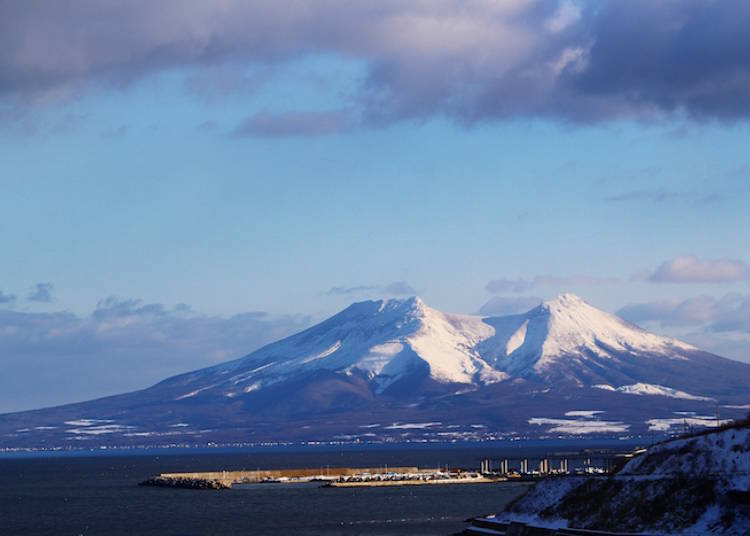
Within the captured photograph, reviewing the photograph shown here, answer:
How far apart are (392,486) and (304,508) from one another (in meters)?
46.3

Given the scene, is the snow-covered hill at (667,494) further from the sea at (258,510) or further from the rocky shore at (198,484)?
the rocky shore at (198,484)

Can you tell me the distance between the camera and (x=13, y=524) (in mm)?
132500

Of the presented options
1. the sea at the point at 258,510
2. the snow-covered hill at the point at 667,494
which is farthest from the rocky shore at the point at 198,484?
the snow-covered hill at the point at 667,494

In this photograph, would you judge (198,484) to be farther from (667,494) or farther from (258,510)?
(667,494)

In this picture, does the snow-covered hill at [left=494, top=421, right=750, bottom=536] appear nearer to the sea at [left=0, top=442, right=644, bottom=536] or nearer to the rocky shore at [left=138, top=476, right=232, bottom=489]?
the sea at [left=0, top=442, right=644, bottom=536]

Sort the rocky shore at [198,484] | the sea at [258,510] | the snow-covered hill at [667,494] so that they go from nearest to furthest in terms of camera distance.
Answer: the snow-covered hill at [667,494], the sea at [258,510], the rocky shore at [198,484]

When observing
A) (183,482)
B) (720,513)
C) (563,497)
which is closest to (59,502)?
(183,482)

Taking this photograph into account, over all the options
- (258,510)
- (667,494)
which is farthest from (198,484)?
(667,494)

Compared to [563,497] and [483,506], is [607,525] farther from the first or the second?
[483,506]

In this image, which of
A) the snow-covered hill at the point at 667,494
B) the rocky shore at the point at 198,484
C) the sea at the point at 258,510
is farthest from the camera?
the rocky shore at the point at 198,484

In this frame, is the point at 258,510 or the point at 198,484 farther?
the point at 198,484

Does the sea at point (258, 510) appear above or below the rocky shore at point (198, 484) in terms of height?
below

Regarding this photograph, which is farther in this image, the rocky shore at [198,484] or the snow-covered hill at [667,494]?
the rocky shore at [198,484]

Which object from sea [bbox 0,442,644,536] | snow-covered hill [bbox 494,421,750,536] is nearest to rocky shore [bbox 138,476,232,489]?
sea [bbox 0,442,644,536]
